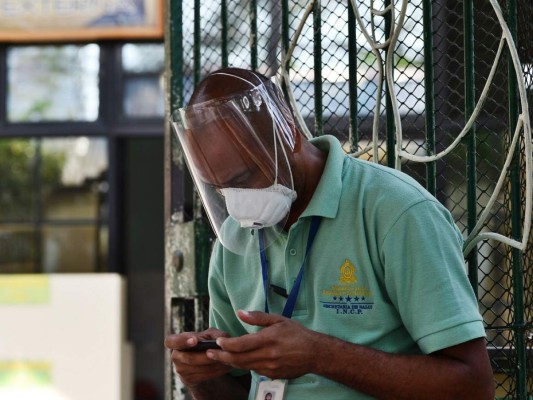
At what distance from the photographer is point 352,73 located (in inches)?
96.3

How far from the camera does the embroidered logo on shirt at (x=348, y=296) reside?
5.72 feet

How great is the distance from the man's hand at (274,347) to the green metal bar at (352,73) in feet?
3.02

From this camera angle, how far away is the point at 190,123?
1.89 metres

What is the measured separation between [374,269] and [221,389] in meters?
0.53

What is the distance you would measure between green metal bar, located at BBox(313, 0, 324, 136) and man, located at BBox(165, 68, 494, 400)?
57 cm

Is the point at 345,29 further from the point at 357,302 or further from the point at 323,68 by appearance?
the point at 357,302

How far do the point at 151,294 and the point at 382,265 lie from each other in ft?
19.0

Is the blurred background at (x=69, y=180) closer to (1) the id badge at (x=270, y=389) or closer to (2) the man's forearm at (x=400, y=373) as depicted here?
(1) the id badge at (x=270, y=389)

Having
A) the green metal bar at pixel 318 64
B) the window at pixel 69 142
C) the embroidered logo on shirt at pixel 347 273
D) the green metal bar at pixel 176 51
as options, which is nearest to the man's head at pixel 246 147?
the embroidered logo on shirt at pixel 347 273

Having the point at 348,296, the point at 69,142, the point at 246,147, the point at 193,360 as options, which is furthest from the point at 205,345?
the point at 69,142

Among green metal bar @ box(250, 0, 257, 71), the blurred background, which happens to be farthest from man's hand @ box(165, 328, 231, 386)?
the blurred background

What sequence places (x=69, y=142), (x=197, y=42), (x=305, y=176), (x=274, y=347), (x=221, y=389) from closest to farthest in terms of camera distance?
1. (x=274, y=347)
2. (x=305, y=176)
3. (x=221, y=389)
4. (x=197, y=42)
5. (x=69, y=142)

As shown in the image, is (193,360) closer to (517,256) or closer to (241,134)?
(241,134)

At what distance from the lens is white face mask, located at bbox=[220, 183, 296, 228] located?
1816 millimetres
